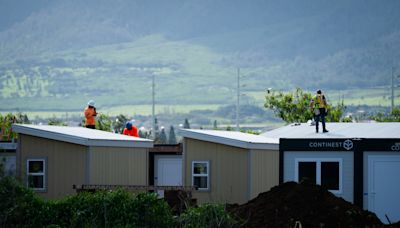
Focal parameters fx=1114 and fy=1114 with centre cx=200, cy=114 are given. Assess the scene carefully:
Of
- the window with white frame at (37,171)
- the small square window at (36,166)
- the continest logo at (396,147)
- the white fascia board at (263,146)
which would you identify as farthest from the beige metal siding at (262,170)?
the small square window at (36,166)

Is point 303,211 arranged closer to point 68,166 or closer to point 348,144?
point 348,144

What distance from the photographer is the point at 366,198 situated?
29.4m

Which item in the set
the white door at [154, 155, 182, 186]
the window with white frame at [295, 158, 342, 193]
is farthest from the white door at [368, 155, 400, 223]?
the white door at [154, 155, 182, 186]

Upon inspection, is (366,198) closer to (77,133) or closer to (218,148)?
(218,148)

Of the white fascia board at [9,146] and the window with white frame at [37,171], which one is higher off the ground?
the white fascia board at [9,146]

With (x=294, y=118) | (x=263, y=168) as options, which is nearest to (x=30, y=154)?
(x=263, y=168)

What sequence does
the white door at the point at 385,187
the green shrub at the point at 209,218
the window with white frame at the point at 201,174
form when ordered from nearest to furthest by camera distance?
1. the green shrub at the point at 209,218
2. the white door at the point at 385,187
3. the window with white frame at the point at 201,174

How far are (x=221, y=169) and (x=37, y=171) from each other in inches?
221

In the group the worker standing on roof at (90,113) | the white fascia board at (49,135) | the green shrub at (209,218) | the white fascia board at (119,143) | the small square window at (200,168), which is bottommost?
the green shrub at (209,218)

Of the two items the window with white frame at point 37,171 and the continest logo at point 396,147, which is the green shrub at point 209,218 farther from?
the window with white frame at point 37,171

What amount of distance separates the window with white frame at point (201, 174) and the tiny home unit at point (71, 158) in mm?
1604

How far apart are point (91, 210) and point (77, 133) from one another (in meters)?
12.1

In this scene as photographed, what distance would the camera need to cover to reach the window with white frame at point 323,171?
2988 centimetres

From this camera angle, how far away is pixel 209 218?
72.8 feet
